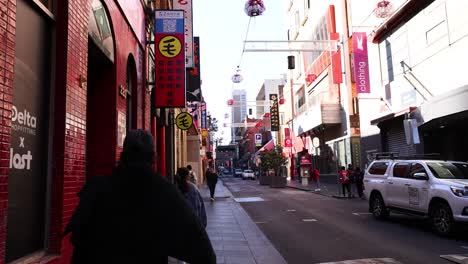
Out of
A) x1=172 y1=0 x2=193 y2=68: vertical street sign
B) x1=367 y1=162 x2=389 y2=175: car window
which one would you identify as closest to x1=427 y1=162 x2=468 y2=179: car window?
x1=367 y1=162 x2=389 y2=175: car window

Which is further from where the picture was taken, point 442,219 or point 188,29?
point 188,29

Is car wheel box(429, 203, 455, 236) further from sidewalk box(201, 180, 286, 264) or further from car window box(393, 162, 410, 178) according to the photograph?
sidewalk box(201, 180, 286, 264)

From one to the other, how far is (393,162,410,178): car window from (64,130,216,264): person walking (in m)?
11.9

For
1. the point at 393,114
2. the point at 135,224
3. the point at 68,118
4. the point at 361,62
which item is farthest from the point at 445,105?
the point at 135,224

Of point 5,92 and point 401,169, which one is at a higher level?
point 5,92

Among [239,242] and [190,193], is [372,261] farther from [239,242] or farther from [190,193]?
[190,193]

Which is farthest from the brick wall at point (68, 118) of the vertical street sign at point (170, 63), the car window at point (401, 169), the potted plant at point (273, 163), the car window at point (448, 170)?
the potted plant at point (273, 163)

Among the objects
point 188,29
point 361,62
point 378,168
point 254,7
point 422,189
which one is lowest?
point 422,189

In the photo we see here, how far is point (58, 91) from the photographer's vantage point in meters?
5.72

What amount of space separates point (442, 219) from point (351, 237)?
7.19ft

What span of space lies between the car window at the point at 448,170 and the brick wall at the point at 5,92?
34.1 feet

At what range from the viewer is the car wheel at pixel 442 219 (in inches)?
418

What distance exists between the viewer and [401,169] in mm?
13430

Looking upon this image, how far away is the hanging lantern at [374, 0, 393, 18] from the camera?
22094 millimetres
